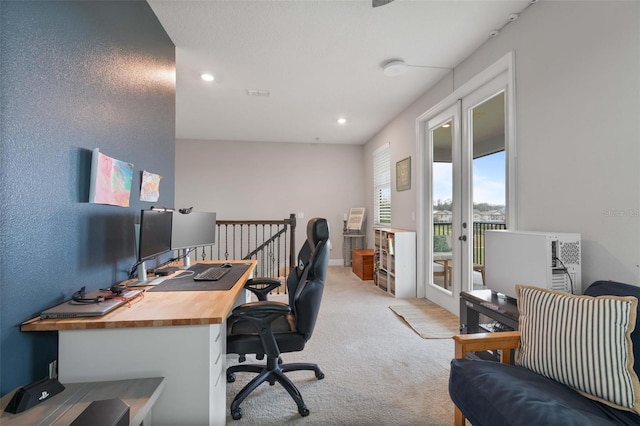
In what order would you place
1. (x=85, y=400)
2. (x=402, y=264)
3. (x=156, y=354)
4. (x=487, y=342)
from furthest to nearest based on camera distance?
(x=402, y=264)
(x=487, y=342)
(x=156, y=354)
(x=85, y=400)

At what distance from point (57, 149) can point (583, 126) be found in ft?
9.34

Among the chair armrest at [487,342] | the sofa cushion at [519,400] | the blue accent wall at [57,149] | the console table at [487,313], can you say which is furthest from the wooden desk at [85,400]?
the console table at [487,313]

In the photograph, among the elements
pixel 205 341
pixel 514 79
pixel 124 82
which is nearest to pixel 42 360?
pixel 205 341

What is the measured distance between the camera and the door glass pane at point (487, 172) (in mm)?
2445

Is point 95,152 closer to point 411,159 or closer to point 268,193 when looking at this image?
point 411,159

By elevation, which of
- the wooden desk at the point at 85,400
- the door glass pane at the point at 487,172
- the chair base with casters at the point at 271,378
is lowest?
the chair base with casters at the point at 271,378

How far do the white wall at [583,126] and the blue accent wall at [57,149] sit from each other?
9.21 ft

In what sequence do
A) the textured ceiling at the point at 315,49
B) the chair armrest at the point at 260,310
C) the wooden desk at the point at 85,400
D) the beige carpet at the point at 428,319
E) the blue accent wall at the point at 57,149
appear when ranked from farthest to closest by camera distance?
the beige carpet at the point at 428,319 → the textured ceiling at the point at 315,49 → the chair armrest at the point at 260,310 → the blue accent wall at the point at 57,149 → the wooden desk at the point at 85,400

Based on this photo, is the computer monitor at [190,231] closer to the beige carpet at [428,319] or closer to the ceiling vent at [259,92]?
the ceiling vent at [259,92]

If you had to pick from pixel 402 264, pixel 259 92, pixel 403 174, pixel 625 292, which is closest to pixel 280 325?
pixel 625 292

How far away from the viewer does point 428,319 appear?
9.89 feet

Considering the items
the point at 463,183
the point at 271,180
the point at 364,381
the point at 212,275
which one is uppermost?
the point at 271,180

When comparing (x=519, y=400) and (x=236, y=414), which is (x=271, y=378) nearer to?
(x=236, y=414)

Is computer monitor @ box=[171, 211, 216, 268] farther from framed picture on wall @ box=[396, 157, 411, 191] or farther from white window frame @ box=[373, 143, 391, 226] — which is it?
white window frame @ box=[373, 143, 391, 226]
